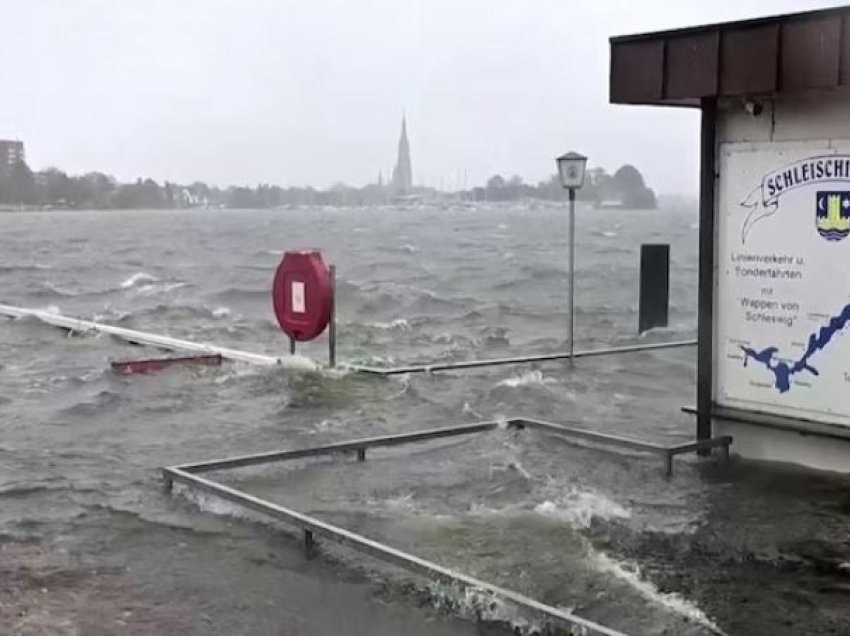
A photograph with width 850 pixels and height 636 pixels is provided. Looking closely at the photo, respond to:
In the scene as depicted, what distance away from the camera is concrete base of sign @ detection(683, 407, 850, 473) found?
8109 millimetres

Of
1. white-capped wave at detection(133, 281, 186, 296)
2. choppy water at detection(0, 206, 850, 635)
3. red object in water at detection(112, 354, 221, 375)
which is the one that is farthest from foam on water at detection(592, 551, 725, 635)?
white-capped wave at detection(133, 281, 186, 296)

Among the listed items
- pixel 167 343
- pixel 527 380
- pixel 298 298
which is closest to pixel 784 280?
pixel 527 380

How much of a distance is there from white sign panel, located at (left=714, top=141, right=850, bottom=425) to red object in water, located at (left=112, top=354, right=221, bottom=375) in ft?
24.7

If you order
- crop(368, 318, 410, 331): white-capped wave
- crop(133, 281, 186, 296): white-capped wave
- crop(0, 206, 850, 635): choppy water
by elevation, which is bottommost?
crop(368, 318, 410, 331): white-capped wave

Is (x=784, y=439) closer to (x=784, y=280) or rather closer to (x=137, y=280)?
(x=784, y=280)

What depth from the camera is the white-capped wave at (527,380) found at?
13078 millimetres

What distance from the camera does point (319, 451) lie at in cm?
862

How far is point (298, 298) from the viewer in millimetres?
13984

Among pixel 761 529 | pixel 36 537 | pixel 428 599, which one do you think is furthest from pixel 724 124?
pixel 36 537

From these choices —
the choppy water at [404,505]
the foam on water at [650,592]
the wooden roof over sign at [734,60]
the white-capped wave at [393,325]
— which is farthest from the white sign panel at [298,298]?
the white-capped wave at [393,325]

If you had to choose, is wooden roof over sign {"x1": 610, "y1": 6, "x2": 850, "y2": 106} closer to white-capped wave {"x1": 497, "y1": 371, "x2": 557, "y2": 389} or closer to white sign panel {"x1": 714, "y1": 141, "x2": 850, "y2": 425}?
white sign panel {"x1": 714, "y1": 141, "x2": 850, "y2": 425}

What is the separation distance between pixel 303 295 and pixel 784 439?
22.2 feet

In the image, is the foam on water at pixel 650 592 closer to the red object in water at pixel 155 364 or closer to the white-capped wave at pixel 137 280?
the red object in water at pixel 155 364

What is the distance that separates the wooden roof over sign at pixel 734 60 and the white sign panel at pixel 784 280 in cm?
57
